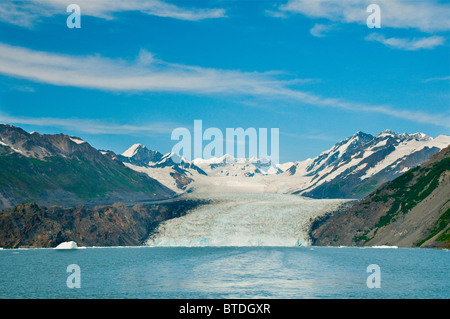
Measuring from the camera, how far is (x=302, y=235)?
194m

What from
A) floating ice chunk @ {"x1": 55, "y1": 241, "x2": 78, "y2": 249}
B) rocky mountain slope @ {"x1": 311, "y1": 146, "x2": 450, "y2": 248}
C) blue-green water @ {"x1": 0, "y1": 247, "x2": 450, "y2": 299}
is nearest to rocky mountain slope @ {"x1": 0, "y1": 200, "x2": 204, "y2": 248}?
floating ice chunk @ {"x1": 55, "y1": 241, "x2": 78, "y2": 249}

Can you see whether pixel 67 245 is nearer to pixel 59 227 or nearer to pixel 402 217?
pixel 59 227

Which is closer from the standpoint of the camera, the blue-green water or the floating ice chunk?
the blue-green water

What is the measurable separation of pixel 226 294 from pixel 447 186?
407 ft

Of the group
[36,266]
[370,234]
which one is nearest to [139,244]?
[370,234]

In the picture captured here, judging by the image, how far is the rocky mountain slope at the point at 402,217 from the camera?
14819 centimetres

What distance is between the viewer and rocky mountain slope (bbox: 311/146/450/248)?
148188 mm

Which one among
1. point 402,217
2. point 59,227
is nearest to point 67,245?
point 59,227

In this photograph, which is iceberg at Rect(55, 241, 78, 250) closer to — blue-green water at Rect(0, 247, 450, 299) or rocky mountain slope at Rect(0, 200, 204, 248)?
rocky mountain slope at Rect(0, 200, 204, 248)

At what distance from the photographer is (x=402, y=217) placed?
16975cm

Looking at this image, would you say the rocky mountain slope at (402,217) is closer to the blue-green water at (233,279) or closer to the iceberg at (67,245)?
the blue-green water at (233,279)

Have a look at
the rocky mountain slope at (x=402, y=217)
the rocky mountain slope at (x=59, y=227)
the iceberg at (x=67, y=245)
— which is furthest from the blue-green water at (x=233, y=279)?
the rocky mountain slope at (x=59, y=227)
